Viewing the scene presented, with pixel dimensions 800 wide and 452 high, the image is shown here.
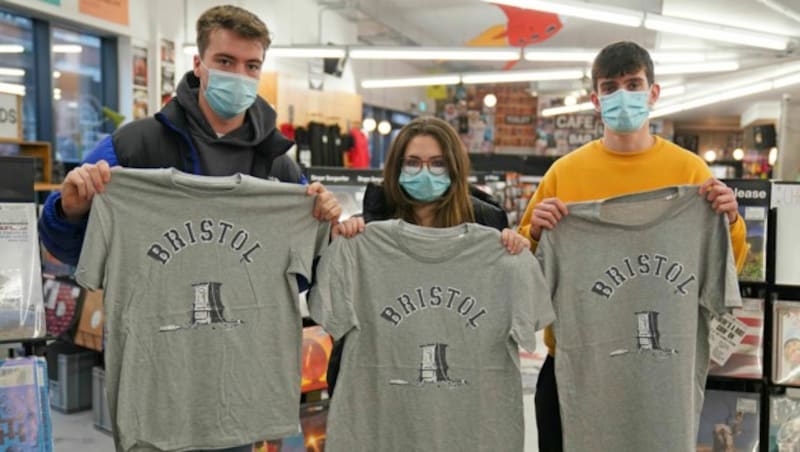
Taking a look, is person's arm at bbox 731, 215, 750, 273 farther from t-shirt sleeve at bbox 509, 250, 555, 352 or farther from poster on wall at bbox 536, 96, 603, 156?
poster on wall at bbox 536, 96, 603, 156

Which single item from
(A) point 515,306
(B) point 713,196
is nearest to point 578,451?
(A) point 515,306

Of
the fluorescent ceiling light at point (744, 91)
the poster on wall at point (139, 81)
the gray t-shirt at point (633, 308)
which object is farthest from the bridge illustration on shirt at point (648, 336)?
the fluorescent ceiling light at point (744, 91)

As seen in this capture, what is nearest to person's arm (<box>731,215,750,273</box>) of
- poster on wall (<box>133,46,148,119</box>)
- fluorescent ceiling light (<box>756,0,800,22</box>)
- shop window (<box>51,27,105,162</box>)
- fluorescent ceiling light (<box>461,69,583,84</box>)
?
fluorescent ceiling light (<box>756,0,800,22</box>)

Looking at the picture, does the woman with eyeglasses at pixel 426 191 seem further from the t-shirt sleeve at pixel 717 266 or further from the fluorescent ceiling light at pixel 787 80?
the fluorescent ceiling light at pixel 787 80

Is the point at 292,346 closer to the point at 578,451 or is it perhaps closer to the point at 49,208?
the point at 49,208

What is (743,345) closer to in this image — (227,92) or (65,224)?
(227,92)

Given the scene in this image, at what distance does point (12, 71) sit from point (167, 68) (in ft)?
6.99

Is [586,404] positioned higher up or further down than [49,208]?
further down

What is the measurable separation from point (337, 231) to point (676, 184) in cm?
120

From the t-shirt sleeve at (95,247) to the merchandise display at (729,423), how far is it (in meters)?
2.60

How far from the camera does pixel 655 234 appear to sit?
2389 millimetres

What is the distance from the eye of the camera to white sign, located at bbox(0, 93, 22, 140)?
5.95 m

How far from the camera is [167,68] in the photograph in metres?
8.69

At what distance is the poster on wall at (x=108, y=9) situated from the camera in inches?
290
